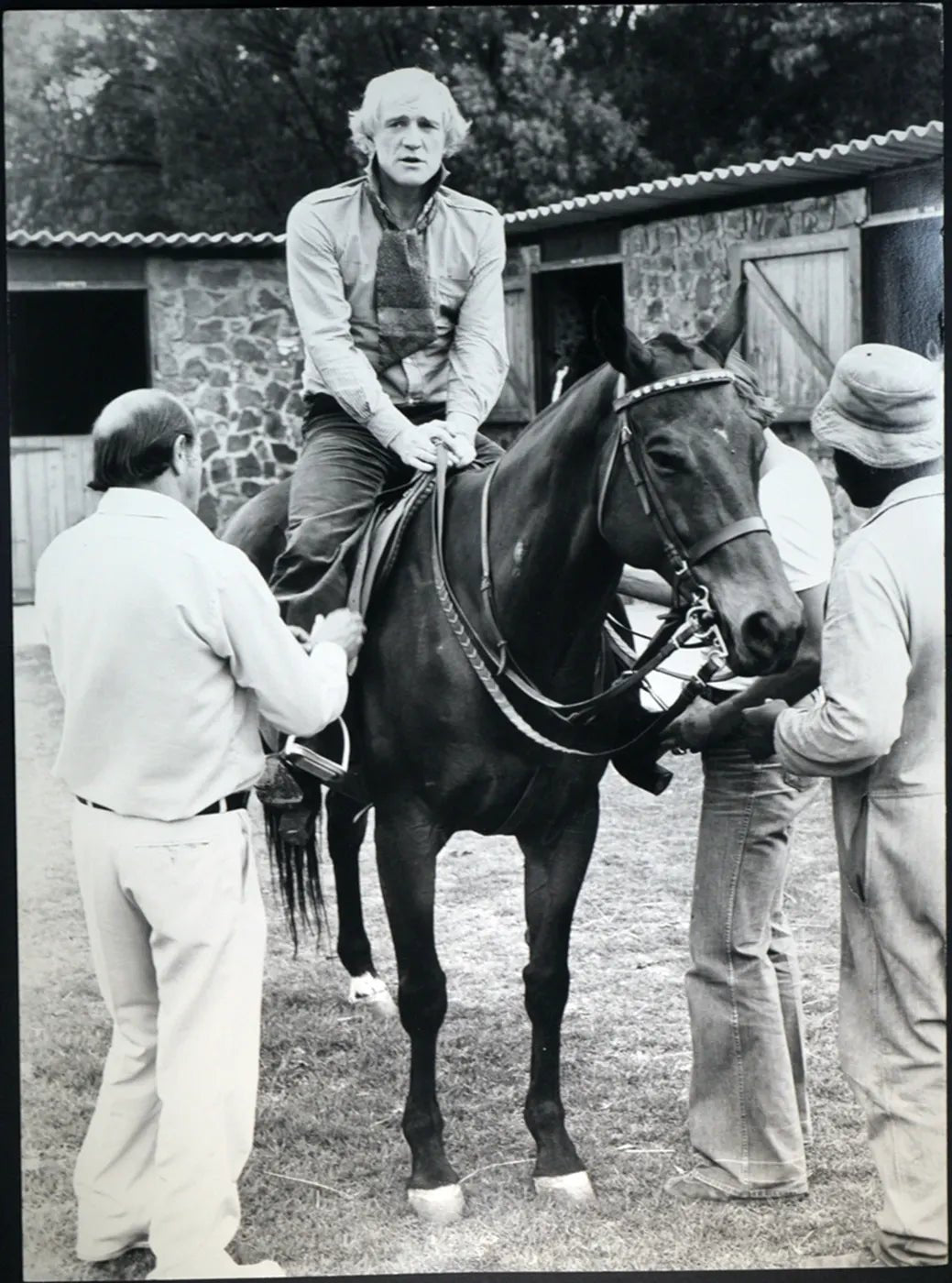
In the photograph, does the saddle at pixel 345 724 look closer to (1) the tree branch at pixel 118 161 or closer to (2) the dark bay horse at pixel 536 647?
(2) the dark bay horse at pixel 536 647

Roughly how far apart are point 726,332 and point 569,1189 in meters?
2.17

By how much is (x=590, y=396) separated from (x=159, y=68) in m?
1.49

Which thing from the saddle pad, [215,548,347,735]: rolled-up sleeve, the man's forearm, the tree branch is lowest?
the man's forearm

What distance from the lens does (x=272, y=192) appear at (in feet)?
12.5

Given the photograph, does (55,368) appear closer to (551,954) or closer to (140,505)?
(140,505)

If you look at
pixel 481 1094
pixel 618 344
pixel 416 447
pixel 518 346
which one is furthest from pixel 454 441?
pixel 481 1094

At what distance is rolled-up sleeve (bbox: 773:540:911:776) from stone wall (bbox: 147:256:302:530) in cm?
166

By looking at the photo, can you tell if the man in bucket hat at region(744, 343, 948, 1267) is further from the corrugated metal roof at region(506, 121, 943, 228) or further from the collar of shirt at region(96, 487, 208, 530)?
the collar of shirt at region(96, 487, 208, 530)

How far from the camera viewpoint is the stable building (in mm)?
3561

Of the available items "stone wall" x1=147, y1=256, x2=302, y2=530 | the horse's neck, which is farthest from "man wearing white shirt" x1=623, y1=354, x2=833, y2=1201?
"stone wall" x1=147, y1=256, x2=302, y2=530

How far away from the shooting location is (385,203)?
365cm

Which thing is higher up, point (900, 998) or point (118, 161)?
point (118, 161)

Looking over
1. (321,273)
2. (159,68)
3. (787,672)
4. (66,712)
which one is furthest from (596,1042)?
(159,68)

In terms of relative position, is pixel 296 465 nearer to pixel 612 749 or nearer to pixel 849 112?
pixel 612 749
